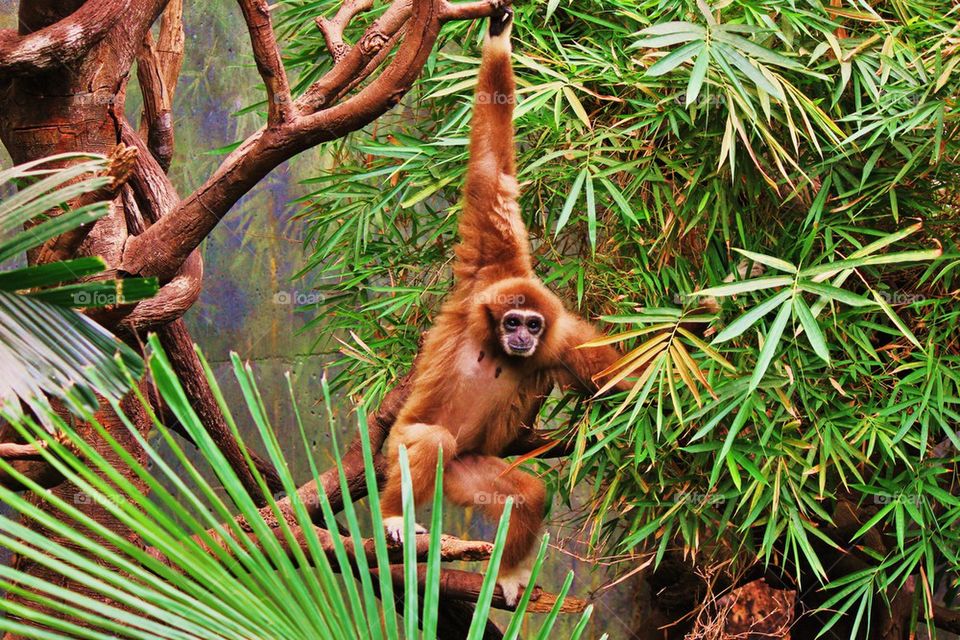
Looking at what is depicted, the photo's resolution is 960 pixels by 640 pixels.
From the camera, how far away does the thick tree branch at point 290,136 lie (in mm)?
3217

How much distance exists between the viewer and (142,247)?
11.3 feet

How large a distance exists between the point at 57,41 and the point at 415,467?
7.01 ft

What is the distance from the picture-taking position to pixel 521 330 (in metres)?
4.14

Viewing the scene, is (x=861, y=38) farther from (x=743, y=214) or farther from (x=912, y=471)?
Result: (x=912, y=471)

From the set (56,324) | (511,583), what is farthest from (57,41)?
(511,583)

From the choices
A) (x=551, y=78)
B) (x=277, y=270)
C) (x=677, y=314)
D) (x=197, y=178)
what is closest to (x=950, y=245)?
(x=677, y=314)

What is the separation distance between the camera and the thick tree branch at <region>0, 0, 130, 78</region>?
3.31 metres

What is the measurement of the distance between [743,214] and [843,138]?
54cm
